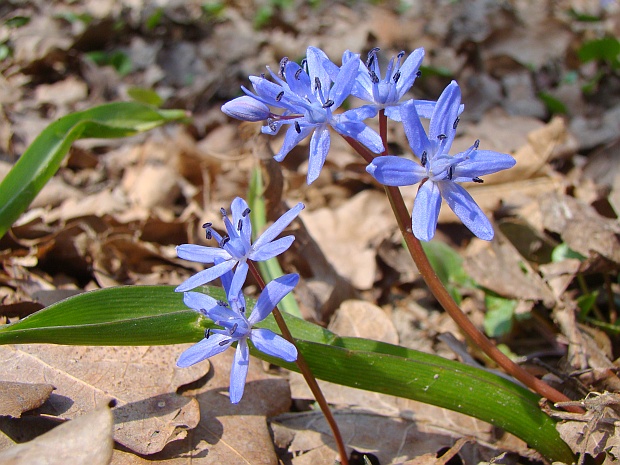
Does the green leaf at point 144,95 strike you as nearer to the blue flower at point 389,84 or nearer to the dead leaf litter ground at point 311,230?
the dead leaf litter ground at point 311,230

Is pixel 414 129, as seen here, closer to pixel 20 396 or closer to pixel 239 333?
pixel 239 333

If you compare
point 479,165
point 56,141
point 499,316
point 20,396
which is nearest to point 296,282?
point 479,165

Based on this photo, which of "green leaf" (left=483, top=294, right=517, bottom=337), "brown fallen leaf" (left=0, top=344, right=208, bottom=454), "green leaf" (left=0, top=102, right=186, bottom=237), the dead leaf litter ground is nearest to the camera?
"brown fallen leaf" (left=0, top=344, right=208, bottom=454)

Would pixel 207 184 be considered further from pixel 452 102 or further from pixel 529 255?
pixel 452 102

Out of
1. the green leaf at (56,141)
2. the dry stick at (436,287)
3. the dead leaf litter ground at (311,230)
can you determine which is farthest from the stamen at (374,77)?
the green leaf at (56,141)

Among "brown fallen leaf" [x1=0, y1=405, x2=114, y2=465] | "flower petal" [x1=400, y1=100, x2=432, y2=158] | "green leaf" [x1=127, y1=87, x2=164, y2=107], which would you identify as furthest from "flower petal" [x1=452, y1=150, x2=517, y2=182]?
"green leaf" [x1=127, y1=87, x2=164, y2=107]

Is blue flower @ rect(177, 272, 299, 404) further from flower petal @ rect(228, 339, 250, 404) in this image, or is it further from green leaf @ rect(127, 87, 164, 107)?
green leaf @ rect(127, 87, 164, 107)

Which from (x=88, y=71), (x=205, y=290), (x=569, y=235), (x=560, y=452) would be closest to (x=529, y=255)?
(x=569, y=235)
